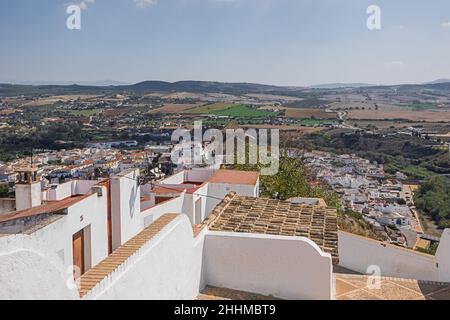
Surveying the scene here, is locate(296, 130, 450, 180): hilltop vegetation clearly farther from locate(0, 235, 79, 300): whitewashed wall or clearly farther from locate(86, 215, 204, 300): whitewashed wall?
locate(0, 235, 79, 300): whitewashed wall

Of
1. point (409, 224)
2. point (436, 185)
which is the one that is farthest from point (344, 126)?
point (409, 224)

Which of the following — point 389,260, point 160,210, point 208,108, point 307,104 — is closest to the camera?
point 389,260

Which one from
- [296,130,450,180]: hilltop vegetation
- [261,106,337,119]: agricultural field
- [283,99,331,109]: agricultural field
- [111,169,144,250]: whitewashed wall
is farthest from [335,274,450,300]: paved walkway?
[283,99,331,109]: agricultural field

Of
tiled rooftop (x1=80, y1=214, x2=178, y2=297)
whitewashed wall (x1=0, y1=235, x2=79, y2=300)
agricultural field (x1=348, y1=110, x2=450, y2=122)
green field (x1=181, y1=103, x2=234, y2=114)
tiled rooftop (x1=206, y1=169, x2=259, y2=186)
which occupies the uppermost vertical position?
green field (x1=181, y1=103, x2=234, y2=114)

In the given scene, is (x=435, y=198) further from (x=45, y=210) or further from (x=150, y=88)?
(x=150, y=88)

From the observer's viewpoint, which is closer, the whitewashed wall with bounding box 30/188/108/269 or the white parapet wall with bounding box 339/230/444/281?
the whitewashed wall with bounding box 30/188/108/269

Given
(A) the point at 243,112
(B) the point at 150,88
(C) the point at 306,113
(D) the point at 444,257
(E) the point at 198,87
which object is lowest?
(D) the point at 444,257

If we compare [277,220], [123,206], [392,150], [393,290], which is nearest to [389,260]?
[393,290]

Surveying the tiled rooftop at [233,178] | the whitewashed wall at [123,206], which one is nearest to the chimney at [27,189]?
the whitewashed wall at [123,206]
